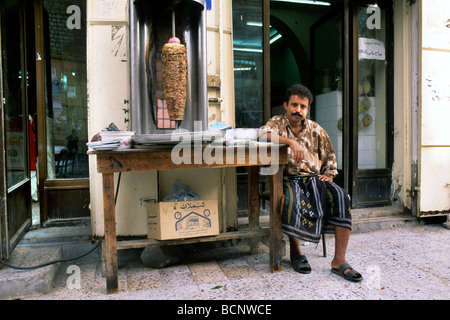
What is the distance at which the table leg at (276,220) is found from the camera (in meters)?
2.35

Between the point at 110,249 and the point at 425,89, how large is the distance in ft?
11.5

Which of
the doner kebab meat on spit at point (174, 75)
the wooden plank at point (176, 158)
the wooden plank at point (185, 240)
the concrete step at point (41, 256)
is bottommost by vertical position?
the concrete step at point (41, 256)

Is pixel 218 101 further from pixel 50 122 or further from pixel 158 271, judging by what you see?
pixel 50 122

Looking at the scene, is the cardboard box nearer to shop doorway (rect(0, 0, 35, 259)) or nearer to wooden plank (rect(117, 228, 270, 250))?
wooden plank (rect(117, 228, 270, 250))

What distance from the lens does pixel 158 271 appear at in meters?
2.43

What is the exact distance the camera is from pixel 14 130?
107 inches

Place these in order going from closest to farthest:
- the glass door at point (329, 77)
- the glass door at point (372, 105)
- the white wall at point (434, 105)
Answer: the white wall at point (434, 105), the glass door at point (372, 105), the glass door at point (329, 77)

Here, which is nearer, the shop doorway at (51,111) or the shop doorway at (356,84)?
the shop doorway at (51,111)

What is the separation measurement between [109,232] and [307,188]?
1464 mm

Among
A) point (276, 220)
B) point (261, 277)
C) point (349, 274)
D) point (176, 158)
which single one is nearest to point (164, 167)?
point (176, 158)

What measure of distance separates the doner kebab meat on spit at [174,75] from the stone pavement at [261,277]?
1.17 metres

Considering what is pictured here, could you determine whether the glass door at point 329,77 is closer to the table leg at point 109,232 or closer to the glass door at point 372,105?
the glass door at point 372,105

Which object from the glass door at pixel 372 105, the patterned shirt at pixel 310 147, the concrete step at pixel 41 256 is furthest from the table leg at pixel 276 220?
the glass door at pixel 372 105

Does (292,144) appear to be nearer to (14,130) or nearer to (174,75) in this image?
(174,75)
